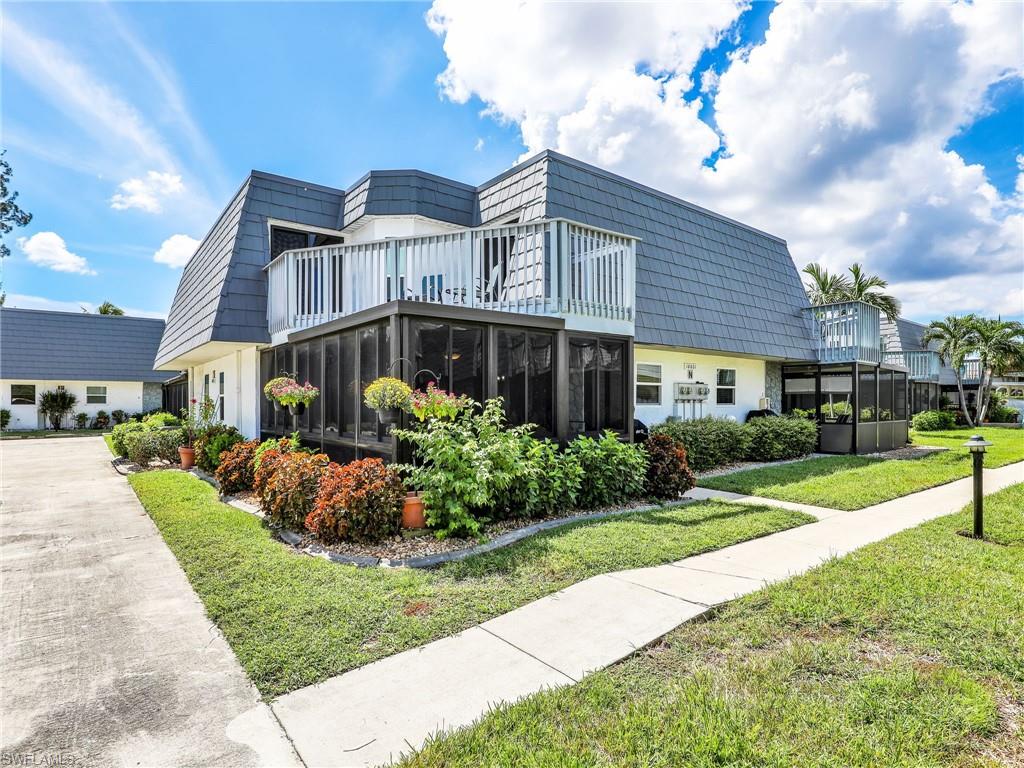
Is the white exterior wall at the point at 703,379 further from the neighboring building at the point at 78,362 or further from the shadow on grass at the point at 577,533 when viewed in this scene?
the neighboring building at the point at 78,362

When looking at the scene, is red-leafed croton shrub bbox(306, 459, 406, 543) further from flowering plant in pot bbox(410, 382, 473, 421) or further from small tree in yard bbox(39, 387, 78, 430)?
small tree in yard bbox(39, 387, 78, 430)

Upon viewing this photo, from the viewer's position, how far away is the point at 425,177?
11.4 metres

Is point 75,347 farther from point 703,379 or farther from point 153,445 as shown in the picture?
point 703,379

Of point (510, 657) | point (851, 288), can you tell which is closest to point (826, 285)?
point (851, 288)

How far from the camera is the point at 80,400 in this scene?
90.2 ft

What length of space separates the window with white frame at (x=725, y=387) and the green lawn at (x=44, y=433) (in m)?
27.8

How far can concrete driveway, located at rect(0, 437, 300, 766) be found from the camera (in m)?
2.55

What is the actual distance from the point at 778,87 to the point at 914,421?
21104 millimetres

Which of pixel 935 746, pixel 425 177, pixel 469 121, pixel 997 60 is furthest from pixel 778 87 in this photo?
pixel 935 746

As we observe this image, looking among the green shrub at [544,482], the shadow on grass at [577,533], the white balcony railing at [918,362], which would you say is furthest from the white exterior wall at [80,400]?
the white balcony railing at [918,362]

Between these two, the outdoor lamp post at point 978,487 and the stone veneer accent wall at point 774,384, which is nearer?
the outdoor lamp post at point 978,487

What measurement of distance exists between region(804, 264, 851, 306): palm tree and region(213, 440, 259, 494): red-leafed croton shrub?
2605 cm

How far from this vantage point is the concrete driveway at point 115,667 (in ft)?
8.38

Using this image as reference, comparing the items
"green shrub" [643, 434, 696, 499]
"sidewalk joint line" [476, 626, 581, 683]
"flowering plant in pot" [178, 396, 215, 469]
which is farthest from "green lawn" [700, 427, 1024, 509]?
"flowering plant in pot" [178, 396, 215, 469]
